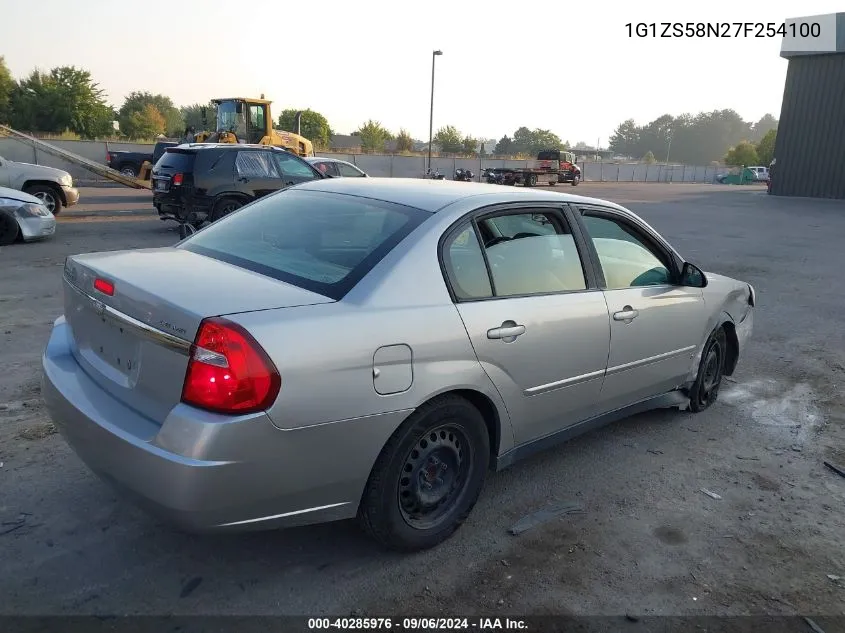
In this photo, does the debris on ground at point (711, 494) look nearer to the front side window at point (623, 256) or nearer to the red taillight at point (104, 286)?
the front side window at point (623, 256)

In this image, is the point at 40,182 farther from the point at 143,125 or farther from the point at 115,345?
the point at 143,125

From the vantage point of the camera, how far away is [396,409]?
2594 mm

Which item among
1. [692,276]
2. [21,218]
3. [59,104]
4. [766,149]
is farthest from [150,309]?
[766,149]

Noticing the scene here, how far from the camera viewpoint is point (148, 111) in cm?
6500

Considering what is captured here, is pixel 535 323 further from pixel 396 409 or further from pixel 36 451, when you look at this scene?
pixel 36 451

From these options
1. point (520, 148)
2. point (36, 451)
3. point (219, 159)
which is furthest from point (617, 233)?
point (520, 148)

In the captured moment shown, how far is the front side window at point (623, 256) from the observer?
12.3ft

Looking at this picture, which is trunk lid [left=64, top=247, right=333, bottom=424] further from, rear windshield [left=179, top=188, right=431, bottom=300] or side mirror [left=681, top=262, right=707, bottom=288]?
side mirror [left=681, top=262, right=707, bottom=288]

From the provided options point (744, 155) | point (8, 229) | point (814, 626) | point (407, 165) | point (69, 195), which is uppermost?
point (744, 155)

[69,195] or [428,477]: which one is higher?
[69,195]

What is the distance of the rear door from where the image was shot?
11.7 m

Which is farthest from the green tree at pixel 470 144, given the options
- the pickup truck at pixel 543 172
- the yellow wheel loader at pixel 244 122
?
the yellow wheel loader at pixel 244 122

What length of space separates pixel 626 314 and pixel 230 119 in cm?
2060

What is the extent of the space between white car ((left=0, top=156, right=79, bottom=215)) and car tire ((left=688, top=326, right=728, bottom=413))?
1244cm
